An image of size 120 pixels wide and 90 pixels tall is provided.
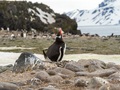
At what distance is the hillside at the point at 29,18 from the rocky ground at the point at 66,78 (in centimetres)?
5667

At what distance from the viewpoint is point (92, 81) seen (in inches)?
349

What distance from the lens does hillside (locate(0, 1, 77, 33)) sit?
227 ft

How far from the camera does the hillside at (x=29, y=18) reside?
227 ft

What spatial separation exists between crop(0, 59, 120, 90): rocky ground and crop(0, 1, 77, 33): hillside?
2231 inches

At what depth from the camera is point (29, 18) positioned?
70688 millimetres

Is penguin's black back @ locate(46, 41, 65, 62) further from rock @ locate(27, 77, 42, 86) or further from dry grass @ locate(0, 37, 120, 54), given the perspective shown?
dry grass @ locate(0, 37, 120, 54)

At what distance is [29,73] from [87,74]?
1.63 metres

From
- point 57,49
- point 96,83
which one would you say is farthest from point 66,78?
point 57,49

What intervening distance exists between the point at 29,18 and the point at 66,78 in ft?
200

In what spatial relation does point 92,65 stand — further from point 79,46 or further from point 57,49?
point 79,46

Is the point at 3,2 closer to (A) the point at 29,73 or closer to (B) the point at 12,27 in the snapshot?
(B) the point at 12,27

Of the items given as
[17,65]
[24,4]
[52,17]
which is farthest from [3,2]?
[17,65]

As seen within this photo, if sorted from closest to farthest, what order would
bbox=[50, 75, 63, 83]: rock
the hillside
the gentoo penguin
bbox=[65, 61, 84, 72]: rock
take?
bbox=[50, 75, 63, 83]: rock → bbox=[65, 61, 84, 72]: rock → the gentoo penguin → the hillside

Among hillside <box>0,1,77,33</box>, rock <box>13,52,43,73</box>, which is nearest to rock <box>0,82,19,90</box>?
rock <box>13,52,43,73</box>
